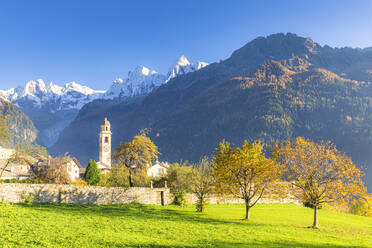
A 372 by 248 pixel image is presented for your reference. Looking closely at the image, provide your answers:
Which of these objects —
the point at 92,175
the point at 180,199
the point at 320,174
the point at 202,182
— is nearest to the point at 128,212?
the point at 202,182

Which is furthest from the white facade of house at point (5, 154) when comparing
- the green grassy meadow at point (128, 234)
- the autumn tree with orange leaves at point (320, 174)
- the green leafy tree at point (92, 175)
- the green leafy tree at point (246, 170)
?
the autumn tree with orange leaves at point (320, 174)

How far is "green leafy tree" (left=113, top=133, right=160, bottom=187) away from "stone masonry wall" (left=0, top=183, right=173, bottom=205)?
2.73m

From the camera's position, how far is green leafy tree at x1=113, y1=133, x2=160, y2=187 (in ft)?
153

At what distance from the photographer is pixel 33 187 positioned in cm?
3703

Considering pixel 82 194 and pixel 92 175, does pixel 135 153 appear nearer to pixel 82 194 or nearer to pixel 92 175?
pixel 82 194

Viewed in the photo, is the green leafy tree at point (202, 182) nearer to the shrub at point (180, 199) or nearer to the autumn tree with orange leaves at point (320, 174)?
the shrub at point (180, 199)

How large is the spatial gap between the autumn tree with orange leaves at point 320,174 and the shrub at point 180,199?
17.3 meters

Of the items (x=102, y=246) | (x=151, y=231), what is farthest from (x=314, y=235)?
(x=102, y=246)

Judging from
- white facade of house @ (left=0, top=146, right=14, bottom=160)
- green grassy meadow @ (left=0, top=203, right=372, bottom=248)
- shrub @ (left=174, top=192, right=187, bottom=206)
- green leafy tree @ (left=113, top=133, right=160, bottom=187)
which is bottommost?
shrub @ (left=174, top=192, right=187, bottom=206)

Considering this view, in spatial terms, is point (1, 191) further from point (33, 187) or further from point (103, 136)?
point (103, 136)

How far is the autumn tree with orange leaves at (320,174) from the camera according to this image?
119 feet

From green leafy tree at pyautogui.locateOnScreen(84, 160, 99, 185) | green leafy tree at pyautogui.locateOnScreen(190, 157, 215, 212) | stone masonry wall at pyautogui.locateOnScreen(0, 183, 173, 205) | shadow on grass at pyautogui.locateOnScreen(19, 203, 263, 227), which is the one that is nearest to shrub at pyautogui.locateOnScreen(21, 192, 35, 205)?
stone masonry wall at pyautogui.locateOnScreen(0, 183, 173, 205)

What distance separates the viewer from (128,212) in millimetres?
Result: 37125

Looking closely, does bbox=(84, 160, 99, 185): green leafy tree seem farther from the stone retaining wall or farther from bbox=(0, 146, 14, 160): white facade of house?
the stone retaining wall
